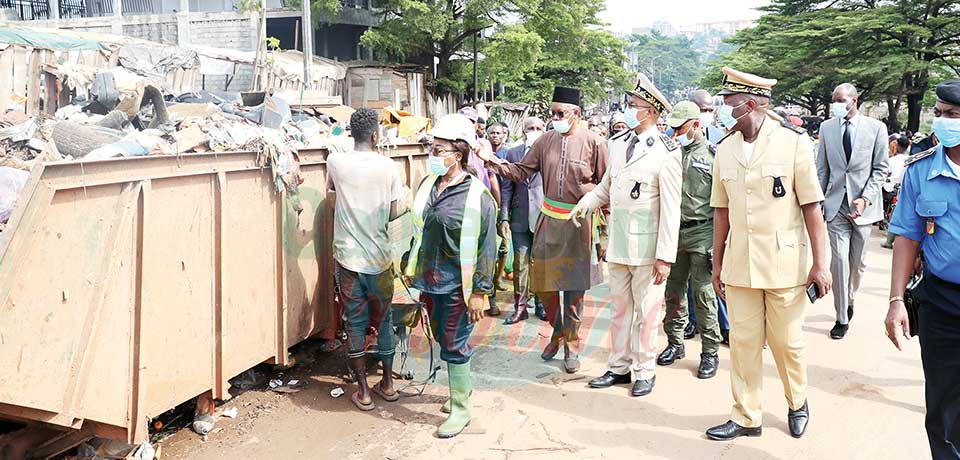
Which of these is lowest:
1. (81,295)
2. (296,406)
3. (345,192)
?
(296,406)

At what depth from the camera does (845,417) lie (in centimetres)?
438

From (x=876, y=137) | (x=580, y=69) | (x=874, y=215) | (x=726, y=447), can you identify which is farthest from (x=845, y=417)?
(x=580, y=69)

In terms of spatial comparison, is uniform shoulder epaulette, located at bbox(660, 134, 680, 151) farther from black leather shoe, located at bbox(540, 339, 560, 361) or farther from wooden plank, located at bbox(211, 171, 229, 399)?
wooden plank, located at bbox(211, 171, 229, 399)

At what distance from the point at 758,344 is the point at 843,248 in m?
2.48

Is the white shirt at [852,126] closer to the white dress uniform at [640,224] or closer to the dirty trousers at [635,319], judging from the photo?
the white dress uniform at [640,224]

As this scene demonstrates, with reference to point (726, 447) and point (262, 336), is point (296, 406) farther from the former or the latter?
point (726, 447)

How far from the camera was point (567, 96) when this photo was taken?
530cm

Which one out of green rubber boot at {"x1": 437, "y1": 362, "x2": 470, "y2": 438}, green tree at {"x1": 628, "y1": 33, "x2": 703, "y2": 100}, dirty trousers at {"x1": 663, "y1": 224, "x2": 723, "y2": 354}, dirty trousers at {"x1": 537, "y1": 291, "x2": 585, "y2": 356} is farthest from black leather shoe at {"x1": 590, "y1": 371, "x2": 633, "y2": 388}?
green tree at {"x1": 628, "y1": 33, "x2": 703, "y2": 100}

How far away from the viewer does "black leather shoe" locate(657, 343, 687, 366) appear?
17.8ft

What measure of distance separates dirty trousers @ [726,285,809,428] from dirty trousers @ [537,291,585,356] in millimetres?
1456

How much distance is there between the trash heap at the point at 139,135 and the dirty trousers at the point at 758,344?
2.88 m

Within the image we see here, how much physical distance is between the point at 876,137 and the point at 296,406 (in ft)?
16.6

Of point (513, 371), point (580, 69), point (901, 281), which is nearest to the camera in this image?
point (901, 281)

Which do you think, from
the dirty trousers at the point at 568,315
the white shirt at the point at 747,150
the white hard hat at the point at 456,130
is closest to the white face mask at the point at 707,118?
the dirty trousers at the point at 568,315
